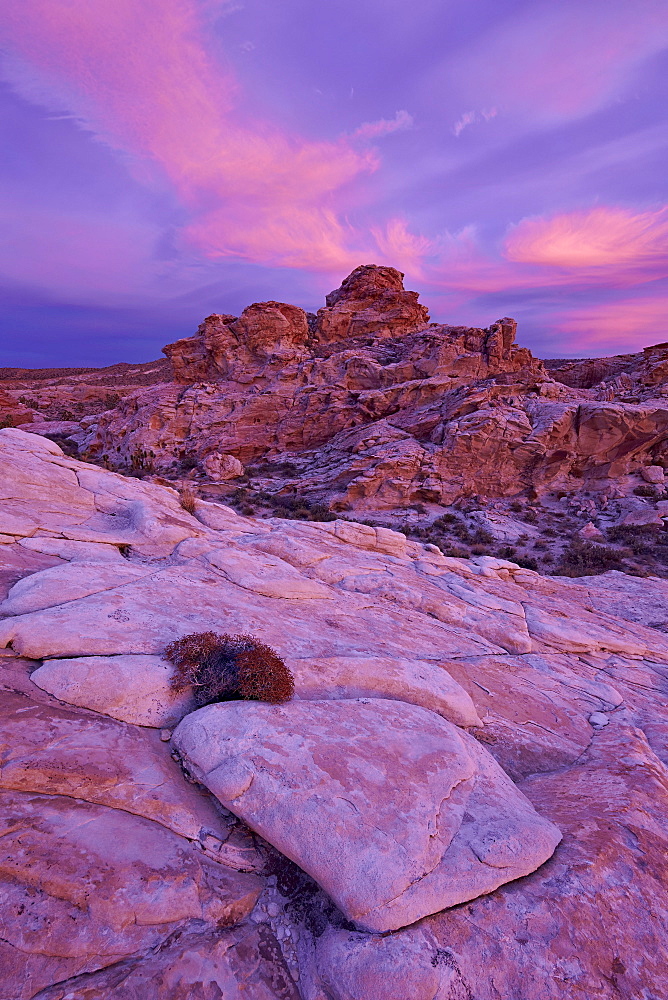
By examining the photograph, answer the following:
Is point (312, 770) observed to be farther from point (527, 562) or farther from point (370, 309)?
point (370, 309)

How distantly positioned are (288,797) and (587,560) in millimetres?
A: 18507

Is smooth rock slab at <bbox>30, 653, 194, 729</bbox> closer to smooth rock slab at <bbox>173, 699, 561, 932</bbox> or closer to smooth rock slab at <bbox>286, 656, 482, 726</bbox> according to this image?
smooth rock slab at <bbox>173, 699, 561, 932</bbox>

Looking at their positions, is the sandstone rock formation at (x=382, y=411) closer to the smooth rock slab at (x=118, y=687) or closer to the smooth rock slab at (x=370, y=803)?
the smooth rock slab at (x=118, y=687)

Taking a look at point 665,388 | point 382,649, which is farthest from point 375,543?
point 665,388

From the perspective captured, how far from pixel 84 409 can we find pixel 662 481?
58487 millimetres

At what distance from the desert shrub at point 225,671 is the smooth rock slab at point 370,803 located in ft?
0.62

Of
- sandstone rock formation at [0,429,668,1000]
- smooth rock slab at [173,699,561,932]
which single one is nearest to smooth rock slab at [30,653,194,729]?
sandstone rock formation at [0,429,668,1000]

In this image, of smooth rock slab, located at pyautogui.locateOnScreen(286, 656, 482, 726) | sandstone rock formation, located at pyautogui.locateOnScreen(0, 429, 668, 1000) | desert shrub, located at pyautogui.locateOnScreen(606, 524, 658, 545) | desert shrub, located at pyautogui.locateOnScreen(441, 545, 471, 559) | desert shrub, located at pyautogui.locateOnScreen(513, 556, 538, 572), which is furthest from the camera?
desert shrub, located at pyautogui.locateOnScreen(606, 524, 658, 545)

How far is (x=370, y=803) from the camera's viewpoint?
3.09 metres

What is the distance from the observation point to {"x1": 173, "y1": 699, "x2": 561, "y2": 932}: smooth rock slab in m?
2.72

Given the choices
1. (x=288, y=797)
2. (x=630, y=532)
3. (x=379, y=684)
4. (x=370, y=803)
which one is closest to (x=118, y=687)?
(x=288, y=797)

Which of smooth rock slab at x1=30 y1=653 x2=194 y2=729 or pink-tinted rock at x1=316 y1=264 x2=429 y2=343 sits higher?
pink-tinted rock at x1=316 y1=264 x2=429 y2=343

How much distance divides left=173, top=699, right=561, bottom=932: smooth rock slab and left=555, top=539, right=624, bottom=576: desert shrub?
1479cm

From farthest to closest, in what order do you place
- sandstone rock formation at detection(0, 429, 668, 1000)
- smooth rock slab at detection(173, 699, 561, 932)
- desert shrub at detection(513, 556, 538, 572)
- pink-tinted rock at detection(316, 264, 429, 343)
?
pink-tinted rock at detection(316, 264, 429, 343) < desert shrub at detection(513, 556, 538, 572) < smooth rock slab at detection(173, 699, 561, 932) < sandstone rock formation at detection(0, 429, 668, 1000)
